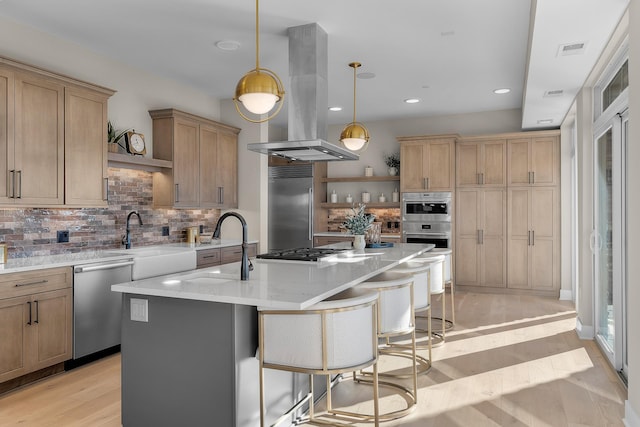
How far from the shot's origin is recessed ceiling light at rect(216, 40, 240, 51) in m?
4.42

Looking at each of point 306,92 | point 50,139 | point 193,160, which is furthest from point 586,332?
point 50,139

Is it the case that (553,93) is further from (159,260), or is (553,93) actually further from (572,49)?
(159,260)

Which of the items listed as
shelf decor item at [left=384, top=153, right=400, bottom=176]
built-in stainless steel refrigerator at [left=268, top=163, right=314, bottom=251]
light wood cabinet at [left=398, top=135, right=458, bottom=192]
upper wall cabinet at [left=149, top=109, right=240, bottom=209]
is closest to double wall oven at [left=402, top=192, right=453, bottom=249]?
light wood cabinet at [left=398, top=135, right=458, bottom=192]

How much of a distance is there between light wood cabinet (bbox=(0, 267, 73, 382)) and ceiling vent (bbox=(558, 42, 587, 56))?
415 cm

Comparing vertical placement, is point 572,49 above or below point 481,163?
above

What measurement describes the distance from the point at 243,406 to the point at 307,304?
0.67 metres

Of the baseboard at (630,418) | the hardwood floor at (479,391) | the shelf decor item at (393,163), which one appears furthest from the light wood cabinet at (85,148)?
the shelf decor item at (393,163)

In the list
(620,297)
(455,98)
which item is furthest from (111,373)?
(455,98)

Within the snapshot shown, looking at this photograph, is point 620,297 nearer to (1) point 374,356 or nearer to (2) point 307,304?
(1) point 374,356

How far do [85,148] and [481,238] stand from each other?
5.48 m

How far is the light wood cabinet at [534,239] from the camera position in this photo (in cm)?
677

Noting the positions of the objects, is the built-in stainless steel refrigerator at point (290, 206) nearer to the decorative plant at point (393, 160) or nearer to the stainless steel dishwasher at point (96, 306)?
the decorative plant at point (393, 160)

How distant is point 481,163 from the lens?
7.12 metres

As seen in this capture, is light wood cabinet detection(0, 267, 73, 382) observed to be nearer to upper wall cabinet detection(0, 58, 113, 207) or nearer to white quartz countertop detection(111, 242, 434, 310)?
upper wall cabinet detection(0, 58, 113, 207)
